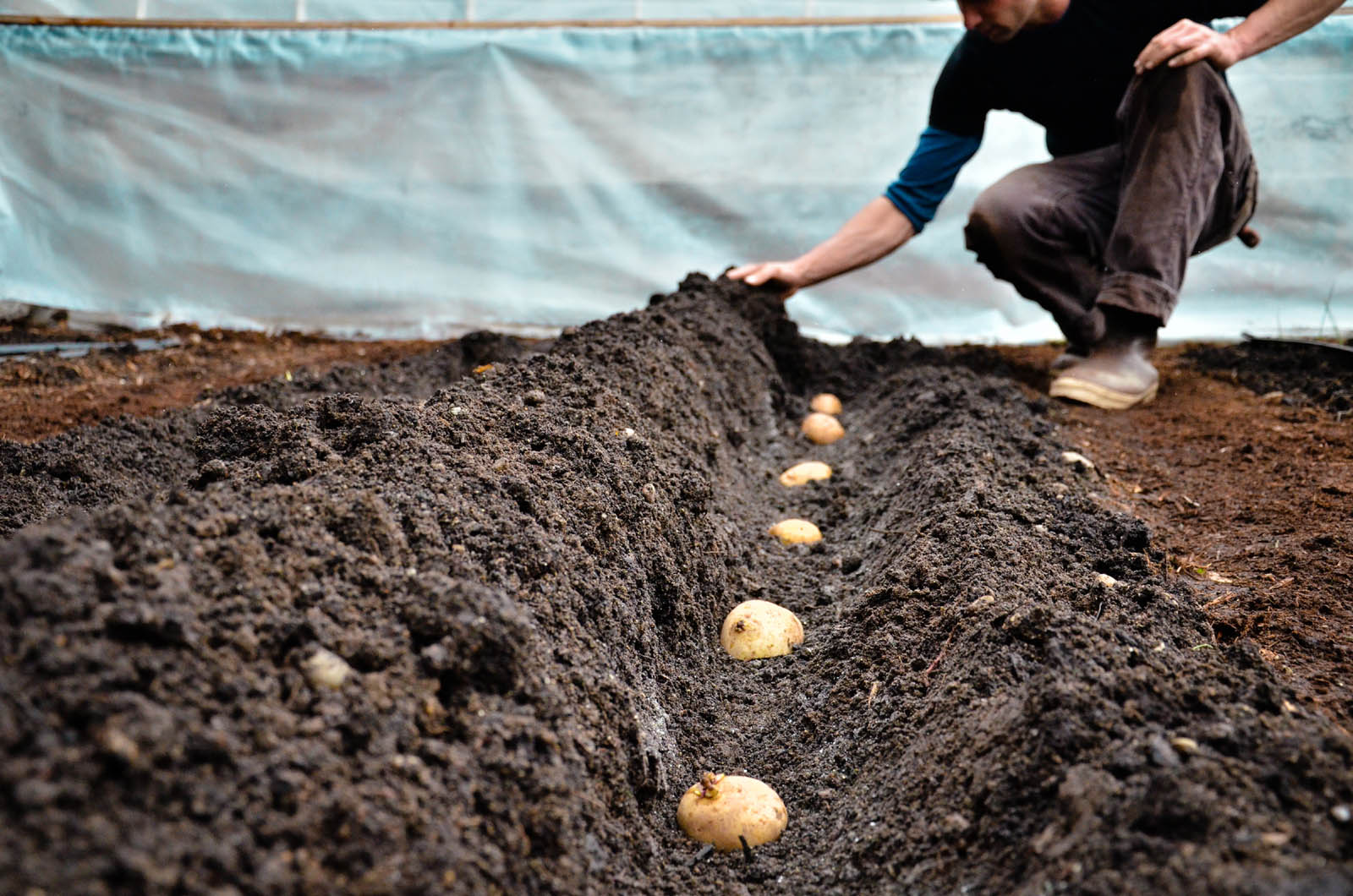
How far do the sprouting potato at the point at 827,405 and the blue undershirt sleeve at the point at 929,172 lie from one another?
909 mm

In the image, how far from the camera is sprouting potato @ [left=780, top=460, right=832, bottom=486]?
10.0 ft

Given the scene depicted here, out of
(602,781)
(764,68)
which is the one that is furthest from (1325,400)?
(602,781)

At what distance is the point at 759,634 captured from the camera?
2.06 metres

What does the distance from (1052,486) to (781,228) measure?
2.97 metres

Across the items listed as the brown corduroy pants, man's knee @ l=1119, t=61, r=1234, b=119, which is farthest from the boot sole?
man's knee @ l=1119, t=61, r=1234, b=119

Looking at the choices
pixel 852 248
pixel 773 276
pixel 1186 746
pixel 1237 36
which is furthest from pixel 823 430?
pixel 1186 746

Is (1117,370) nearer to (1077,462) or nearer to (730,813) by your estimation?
(1077,462)

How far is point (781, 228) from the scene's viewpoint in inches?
203

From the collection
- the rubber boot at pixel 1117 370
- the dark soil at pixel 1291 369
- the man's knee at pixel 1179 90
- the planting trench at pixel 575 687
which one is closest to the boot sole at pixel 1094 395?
the rubber boot at pixel 1117 370

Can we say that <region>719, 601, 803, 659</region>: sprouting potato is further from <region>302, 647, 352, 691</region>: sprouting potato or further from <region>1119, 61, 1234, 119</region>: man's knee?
<region>1119, 61, 1234, 119</region>: man's knee

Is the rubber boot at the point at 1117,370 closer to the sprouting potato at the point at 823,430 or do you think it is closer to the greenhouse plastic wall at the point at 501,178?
the sprouting potato at the point at 823,430

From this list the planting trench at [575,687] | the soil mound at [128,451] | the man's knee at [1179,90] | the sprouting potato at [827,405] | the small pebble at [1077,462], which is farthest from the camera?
the sprouting potato at [827,405]

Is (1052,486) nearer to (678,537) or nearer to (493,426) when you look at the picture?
(678,537)

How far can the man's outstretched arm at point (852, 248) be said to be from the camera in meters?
4.11
